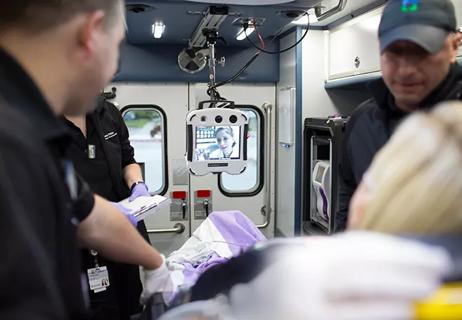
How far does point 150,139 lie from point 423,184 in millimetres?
3750

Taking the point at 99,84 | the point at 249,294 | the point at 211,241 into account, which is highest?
the point at 99,84

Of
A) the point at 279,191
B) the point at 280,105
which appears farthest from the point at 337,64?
the point at 279,191

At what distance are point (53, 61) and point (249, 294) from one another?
1.92ft

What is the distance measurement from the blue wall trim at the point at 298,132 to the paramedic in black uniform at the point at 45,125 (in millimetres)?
3109

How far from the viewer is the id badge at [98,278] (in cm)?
220

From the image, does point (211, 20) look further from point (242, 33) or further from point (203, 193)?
point (203, 193)

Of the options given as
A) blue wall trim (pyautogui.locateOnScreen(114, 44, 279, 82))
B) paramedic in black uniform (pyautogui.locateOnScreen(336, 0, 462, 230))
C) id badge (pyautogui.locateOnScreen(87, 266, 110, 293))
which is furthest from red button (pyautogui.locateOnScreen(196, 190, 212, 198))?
paramedic in black uniform (pyautogui.locateOnScreen(336, 0, 462, 230))

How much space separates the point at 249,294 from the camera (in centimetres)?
76

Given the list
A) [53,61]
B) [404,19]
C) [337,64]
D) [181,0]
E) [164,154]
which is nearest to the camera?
[53,61]

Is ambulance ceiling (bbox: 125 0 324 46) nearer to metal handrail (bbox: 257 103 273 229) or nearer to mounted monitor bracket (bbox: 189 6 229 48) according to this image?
mounted monitor bracket (bbox: 189 6 229 48)

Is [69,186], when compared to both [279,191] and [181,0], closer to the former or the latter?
[181,0]

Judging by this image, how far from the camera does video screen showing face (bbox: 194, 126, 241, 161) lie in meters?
2.84

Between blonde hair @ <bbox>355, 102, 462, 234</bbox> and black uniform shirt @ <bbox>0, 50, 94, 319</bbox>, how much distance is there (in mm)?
573

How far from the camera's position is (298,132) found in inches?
159
